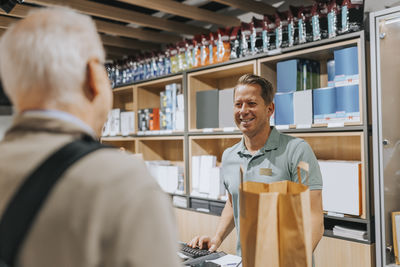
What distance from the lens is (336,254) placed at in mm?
2295

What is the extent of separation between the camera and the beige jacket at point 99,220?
0.54m

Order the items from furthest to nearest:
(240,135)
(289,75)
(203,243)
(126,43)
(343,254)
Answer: (126,43) < (240,135) < (289,75) < (343,254) < (203,243)

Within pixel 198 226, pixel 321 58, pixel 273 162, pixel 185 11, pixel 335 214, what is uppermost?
pixel 185 11

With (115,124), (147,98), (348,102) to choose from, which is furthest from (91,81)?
(115,124)

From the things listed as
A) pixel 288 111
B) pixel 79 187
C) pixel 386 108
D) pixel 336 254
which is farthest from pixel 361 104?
pixel 79 187

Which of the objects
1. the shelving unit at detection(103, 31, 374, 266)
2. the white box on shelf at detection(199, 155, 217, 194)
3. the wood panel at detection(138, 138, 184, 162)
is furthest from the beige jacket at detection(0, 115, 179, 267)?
the wood panel at detection(138, 138, 184, 162)

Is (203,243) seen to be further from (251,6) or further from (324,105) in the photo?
(251,6)

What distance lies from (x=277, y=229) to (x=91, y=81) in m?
0.69

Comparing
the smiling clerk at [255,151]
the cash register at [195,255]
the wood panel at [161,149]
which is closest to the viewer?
the cash register at [195,255]

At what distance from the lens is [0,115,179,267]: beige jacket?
0.54 m

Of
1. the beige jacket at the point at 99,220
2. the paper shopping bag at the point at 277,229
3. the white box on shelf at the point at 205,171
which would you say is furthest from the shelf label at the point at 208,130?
the beige jacket at the point at 99,220

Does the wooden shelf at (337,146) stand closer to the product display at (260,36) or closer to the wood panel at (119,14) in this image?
the product display at (260,36)

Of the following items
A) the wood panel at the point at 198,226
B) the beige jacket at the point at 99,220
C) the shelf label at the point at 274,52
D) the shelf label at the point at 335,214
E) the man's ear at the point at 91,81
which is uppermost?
the shelf label at the point at 274,52

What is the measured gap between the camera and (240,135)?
9.55 ft
